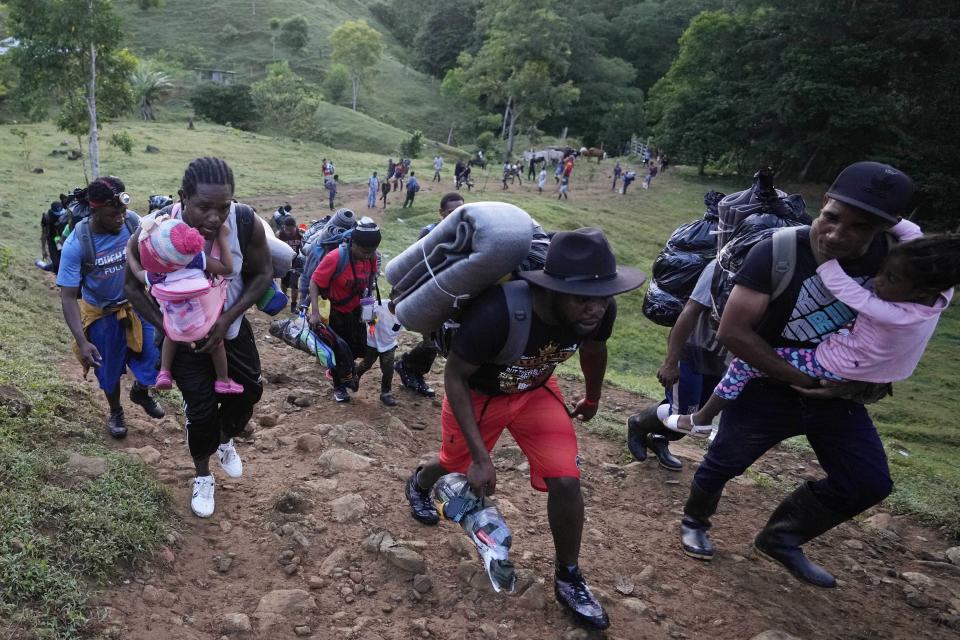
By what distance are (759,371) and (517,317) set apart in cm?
125

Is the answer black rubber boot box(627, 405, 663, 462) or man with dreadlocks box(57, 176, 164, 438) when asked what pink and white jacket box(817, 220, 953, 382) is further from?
man with dreadlocks box(57, 176, 164, 438)

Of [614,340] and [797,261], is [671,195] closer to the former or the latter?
[614,340]

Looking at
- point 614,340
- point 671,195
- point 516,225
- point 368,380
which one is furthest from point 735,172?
point 516,225

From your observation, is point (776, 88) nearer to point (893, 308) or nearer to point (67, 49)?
point (67, 49)

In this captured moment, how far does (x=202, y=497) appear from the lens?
139 inches

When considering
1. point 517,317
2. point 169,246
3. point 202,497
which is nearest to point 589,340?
point 517,317

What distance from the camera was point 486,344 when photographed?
255 centimetres

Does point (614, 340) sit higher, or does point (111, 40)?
point (111, 40)

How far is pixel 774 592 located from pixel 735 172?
3681 cm

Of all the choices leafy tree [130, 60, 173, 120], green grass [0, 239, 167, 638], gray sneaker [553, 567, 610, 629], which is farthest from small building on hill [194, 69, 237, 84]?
gray sneaker [553, 567, 610, 629]

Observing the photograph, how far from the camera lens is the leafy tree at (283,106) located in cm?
3872

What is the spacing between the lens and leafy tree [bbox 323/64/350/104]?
171ft

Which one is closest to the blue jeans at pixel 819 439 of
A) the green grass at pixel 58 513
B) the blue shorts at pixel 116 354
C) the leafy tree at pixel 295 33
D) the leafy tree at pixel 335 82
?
the green grass at pixel 58 513

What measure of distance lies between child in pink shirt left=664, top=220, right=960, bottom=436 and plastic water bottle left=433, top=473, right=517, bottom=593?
59.5 inches
